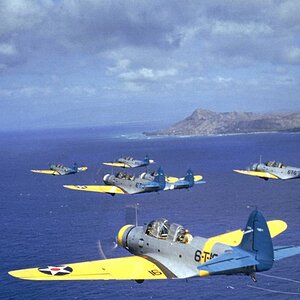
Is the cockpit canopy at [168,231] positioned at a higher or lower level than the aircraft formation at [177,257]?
higher

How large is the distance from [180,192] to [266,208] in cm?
3323


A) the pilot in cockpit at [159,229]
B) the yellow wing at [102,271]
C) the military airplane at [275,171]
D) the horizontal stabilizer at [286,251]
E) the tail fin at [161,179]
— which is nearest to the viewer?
the horizontal stabilizer at [286,251]

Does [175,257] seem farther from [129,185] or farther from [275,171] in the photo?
[275,171]

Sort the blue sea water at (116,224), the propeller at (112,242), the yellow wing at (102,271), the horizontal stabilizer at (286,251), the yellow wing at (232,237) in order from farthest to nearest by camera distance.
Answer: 1. the blue sea water at (116,224)
2. the propeller at (112,242)
3. the yellow wing at (232,237)
4. the yellow wing at (102,271)
5. the horizontal stabilizer at (286,251)

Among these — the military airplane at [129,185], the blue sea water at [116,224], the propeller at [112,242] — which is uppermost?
the propeller at [112,242]

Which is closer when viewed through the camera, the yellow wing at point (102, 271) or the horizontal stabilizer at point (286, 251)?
the horizontal stabilizer at point (286, 251)

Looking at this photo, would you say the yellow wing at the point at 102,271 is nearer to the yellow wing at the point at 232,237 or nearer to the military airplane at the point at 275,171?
the yellow wing at the point at 232,237

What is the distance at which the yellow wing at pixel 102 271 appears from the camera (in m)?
29.6

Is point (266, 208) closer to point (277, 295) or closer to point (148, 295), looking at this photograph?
point (277, 295)

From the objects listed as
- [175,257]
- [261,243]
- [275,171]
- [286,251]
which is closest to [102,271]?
[175,257]

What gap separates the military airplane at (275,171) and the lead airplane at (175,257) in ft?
188

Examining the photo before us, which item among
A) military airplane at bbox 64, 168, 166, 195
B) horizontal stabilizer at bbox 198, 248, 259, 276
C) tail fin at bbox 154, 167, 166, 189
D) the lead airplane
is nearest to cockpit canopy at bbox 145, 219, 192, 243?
the lead airplane

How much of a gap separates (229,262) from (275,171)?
68.7 m

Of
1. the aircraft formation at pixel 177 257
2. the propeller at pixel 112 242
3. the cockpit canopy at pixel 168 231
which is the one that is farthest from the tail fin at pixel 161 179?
the cockpit canopy at pixel 168 231
